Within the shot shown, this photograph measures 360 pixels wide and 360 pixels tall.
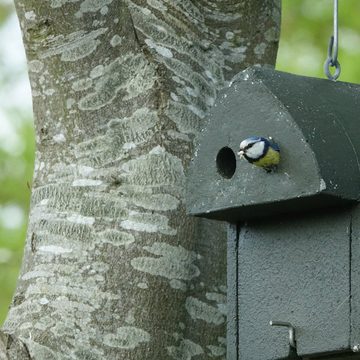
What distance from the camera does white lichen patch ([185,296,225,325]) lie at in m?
3.54

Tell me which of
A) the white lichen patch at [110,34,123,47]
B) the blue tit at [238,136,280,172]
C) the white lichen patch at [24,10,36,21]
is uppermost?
the white lichen patch at [24,10,36,21]

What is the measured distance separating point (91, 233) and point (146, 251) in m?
0.17

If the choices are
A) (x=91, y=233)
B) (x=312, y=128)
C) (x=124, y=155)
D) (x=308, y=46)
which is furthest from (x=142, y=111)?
(x=308, y=46)

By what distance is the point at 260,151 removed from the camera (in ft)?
10.1

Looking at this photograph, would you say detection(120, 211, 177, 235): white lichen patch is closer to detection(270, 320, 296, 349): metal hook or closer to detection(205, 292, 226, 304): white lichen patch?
detection(205, 292, 226, 304): white lichen patch

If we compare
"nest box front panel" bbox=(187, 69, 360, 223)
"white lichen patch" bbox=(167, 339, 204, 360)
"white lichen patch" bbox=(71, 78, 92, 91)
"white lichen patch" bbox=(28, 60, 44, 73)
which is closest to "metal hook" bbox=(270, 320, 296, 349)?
"nest box front panel" bbox=(187, 69, 360, 223)

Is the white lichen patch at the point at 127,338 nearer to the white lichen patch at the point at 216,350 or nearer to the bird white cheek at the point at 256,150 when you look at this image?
the white lichen patch at the point at 216,350

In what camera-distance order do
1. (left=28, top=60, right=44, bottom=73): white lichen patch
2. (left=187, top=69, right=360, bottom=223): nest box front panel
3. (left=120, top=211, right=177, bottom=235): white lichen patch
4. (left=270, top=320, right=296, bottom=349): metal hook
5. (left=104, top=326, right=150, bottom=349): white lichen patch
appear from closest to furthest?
(left=187, top=69, right=360, bottom=223): nest box front panel
(left=270, top=320, right=296, bottom=349): metal hook
(left=104, top=326, right=150, bottom=349): white lichen patch
(left=120, top=211, right=177, bottom=235): white lichen patch
(left=28, top=60, right=44, bottom=73): white lichen patch

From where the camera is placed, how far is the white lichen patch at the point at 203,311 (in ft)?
11.6

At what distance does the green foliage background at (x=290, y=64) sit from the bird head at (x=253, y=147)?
372 cm

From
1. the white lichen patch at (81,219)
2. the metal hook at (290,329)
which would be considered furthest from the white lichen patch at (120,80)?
the metal hook at (290,329)

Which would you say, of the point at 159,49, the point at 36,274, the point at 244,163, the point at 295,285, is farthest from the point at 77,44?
the point at 295,285

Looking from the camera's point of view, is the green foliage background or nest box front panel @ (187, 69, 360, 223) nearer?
nest box front panel @ (187, 69, 360, 223)

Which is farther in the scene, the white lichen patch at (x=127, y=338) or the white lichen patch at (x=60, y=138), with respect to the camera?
the white lichen patch at (x=60, y=138)
